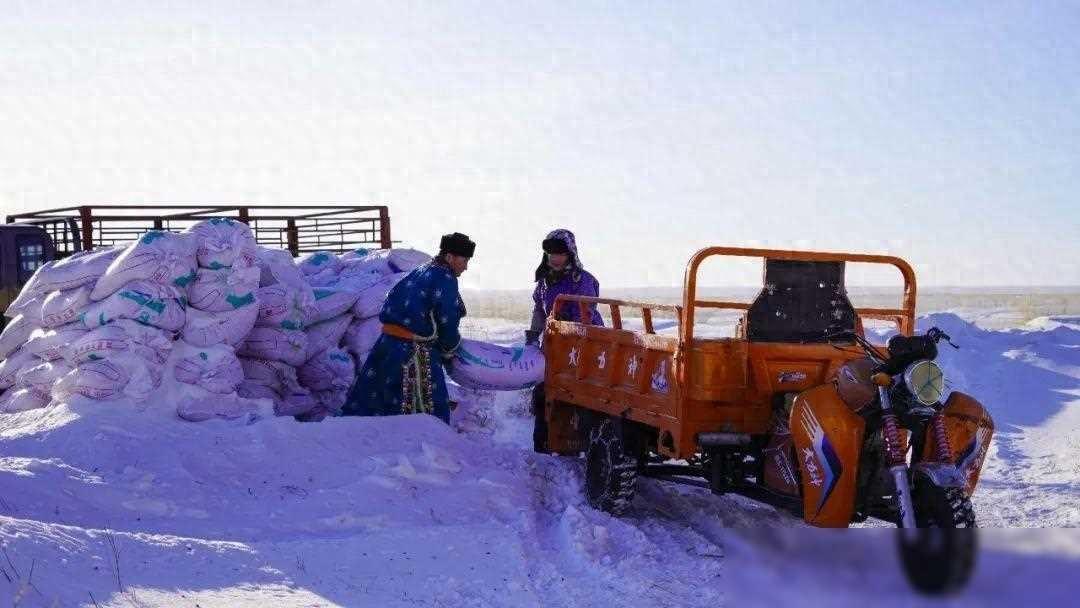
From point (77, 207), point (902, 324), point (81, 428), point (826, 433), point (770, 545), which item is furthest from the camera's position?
point (77, 207)

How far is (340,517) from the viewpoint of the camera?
7.05 metres

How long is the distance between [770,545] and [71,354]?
865 cm

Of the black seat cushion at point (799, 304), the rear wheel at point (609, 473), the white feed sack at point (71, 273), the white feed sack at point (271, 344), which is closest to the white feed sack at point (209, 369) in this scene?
the white feed sack at point (271, 344)

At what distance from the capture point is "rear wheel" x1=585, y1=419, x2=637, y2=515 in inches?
294

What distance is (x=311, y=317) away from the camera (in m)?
11.5

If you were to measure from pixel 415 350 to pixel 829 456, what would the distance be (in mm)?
4212

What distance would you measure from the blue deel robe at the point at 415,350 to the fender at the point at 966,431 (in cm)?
421

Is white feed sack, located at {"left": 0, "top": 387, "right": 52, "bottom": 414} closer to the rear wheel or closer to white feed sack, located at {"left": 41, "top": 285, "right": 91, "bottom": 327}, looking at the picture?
white feed sack, located at {"left": 41, "top": 285, "right": 91, "bottom": 327}

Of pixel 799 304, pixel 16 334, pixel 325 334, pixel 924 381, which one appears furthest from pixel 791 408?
pixel 16 334

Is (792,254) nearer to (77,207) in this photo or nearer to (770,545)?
(770,545)

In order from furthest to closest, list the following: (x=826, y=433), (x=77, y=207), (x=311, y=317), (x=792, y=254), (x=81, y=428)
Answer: (x=77, y=207) → (x=311, y=317) → (x=81, y=428) → (x=792, y=254) → (x=826, y=433)

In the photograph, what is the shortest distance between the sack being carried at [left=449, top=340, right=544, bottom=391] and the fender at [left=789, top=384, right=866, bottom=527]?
3.60m

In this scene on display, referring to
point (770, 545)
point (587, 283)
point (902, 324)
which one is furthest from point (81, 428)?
point (770, 545)

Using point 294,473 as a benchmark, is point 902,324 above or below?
above
